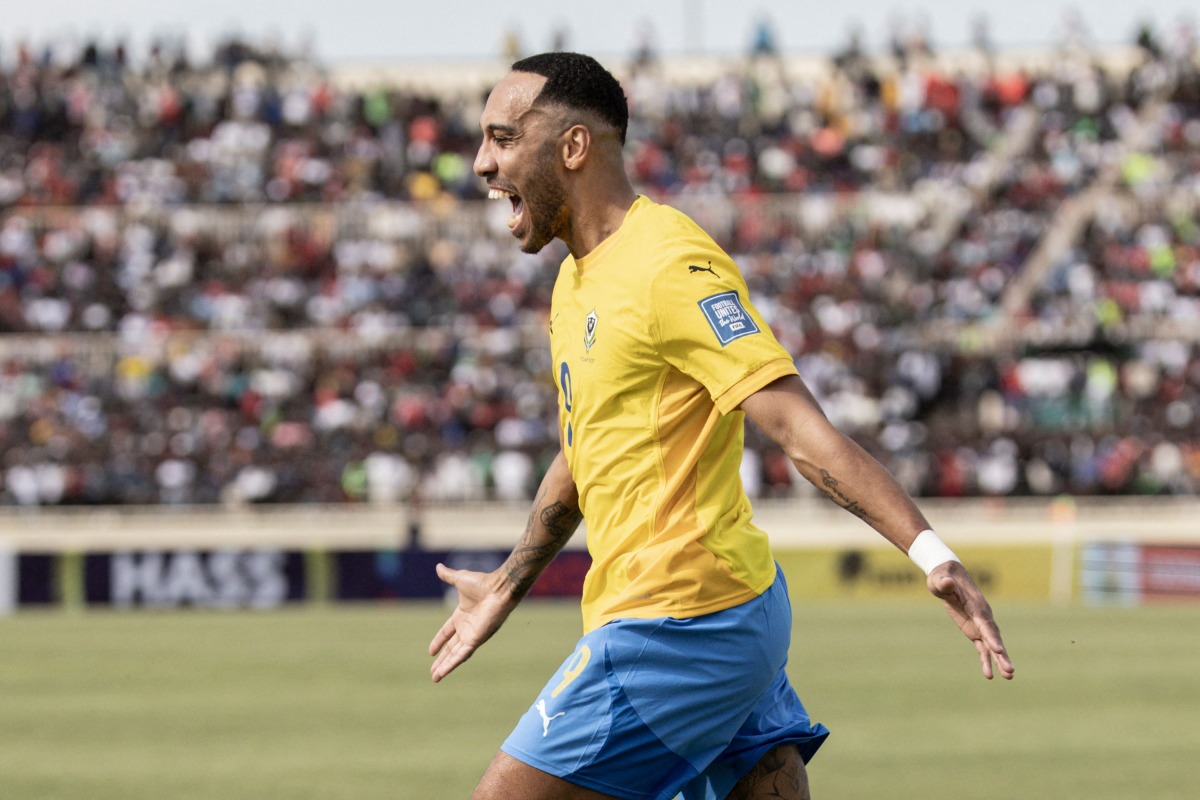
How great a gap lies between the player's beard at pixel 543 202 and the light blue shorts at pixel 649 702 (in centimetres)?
92

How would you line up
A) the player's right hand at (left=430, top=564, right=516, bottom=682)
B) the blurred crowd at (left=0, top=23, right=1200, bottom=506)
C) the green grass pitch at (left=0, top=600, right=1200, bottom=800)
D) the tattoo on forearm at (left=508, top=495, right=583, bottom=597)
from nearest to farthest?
the player's right hand at (left=430, top=564, right=516, bottom=682) → the tattoo on forearm at (left=508, top=495, right=583, bottom=597) → the green grass pitch at (left=0, top=600, right=1200, bottom=800) → the blurred crowd at (left=0, top=23, right=1200, bottom=506)

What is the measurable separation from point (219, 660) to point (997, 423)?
1510 centimetres

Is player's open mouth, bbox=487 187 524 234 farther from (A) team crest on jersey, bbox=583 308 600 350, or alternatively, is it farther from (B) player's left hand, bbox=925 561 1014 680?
(B) player's left hand, bbox=925 561 1014 680

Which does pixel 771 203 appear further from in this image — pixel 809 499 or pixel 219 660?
pixel 219 660

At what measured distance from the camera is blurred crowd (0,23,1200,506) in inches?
1067

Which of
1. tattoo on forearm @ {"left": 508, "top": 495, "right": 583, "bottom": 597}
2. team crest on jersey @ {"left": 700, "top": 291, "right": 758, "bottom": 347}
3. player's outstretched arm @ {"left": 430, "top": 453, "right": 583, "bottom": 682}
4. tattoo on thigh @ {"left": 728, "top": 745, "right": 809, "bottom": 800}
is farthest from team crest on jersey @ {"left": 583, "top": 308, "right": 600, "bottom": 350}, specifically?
tattoo on thigh @ {"left": 728, "top": 745, "right": 809, "bottom": 800}

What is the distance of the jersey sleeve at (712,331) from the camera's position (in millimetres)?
3986

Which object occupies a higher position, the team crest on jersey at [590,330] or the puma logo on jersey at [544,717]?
the team crest on jersey at [590,330]

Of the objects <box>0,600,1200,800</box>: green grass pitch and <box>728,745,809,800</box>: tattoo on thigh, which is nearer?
<box>728,745,809,800</box>: tattoo on thigh

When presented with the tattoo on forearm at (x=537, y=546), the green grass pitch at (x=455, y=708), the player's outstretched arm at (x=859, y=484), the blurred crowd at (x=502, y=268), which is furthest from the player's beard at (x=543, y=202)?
the blurred crowd at (x=502, y=268)

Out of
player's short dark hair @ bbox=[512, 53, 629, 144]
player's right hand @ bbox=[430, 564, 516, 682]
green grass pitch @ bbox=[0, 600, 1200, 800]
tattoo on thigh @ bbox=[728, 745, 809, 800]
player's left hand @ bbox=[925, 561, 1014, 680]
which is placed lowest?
green grass pitch @ bbox=[0, 600, 1200, 800]

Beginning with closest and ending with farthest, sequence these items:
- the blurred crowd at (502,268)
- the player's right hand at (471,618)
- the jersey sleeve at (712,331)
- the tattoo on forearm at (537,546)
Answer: the jersey sleeve at (712,331) → the player's right hand at (471,618) → the tattoo on forearm at (537,546) → the blurred crowd at (502,268)

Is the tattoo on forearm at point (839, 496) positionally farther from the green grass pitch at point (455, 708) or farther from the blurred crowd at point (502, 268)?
the blurred crowd at point (502, 268)

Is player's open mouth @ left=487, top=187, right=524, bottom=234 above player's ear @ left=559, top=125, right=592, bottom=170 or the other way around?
→ the other way around
